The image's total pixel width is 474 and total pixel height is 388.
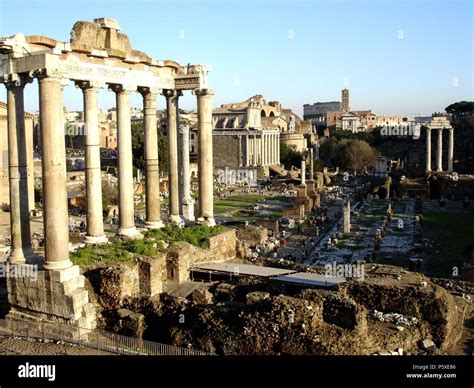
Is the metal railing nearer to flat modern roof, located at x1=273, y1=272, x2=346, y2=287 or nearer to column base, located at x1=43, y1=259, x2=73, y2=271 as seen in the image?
column base, located at x1=43, y1=259, x2=73, y2=271

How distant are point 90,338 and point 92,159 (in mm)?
4929

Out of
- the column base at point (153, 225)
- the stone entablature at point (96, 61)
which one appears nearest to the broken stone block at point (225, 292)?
the column base at point (153, 225)

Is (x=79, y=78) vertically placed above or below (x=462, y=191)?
above

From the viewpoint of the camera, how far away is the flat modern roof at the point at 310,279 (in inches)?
531

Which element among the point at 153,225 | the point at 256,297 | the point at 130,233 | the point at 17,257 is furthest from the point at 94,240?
the point at 256,297

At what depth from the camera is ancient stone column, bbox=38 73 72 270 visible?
469 inches

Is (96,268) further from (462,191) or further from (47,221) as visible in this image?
(462,191)

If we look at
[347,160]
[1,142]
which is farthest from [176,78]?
[347,160]

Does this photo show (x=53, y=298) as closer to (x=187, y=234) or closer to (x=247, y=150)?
(x=187, y=234)

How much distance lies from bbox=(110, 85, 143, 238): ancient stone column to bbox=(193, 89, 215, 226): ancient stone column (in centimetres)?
246

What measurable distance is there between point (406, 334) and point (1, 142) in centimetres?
3102

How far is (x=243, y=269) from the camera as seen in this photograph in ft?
50.6

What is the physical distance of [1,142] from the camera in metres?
35.3
